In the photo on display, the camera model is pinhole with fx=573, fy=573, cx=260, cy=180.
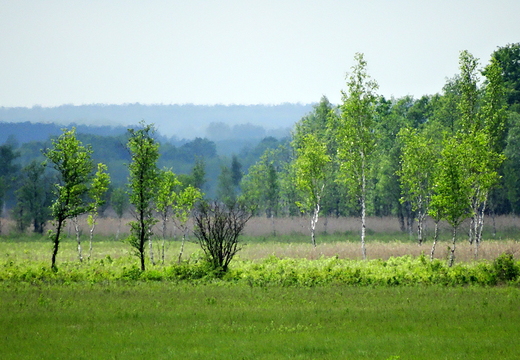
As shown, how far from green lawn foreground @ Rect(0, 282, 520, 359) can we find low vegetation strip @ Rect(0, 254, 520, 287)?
2359mm

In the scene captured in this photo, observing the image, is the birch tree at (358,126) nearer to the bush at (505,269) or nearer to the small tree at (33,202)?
the bush at (505,269)

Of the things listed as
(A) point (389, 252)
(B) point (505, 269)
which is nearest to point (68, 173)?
(A) point (389, 252)

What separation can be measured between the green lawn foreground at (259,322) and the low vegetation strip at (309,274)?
2.36 m

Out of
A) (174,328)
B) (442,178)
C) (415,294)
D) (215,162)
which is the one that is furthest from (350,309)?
(215,162)

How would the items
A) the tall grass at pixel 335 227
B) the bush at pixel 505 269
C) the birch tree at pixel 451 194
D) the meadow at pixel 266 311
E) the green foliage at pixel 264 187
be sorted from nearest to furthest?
the meadow at pixel 266 311, the bush at pixel 505 269, the birch tree at pixel 451 194, the tall grass at pixel 335 227, the green foliage at pixel 264 187

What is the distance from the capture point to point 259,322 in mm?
21219

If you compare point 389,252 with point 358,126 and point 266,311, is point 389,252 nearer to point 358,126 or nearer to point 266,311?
point 358,126

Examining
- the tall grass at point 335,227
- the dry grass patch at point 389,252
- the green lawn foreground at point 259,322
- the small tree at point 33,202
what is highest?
the small tree at point 33,202

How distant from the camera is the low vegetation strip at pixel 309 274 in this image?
A: 31.4 meters

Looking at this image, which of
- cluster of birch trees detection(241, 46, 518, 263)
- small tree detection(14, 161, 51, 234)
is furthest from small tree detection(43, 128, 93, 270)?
small tree detection(14, 161, 51, 234)

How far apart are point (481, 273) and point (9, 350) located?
968 inches

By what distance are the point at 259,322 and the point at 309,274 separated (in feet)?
40.9

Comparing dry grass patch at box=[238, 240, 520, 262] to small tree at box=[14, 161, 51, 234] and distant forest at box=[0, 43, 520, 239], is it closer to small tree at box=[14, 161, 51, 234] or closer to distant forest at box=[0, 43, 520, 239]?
distant forest at box=[0, 43, 520, 239]

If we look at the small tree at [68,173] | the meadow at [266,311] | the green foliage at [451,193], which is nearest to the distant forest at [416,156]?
the green foliage at [451,193]
